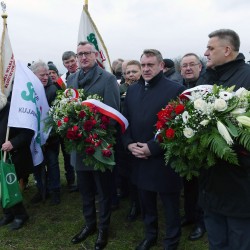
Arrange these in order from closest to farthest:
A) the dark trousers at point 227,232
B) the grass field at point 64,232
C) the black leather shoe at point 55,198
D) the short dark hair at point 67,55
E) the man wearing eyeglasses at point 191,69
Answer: the dark trousers at point 227,232, the grass field at point 64,232, the man wearing eyeglasses at point 191,69, the black leather shoe at point 55,198, the short dark hair at point 67,55

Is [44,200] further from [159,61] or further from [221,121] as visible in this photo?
[221,121]

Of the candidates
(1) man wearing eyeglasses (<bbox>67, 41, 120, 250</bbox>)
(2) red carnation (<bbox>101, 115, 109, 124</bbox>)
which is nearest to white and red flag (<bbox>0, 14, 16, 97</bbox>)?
(1) man wearing eyeglasses (<bbox>67, 41, 120, 250</bbox>)

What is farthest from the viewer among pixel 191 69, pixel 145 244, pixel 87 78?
pixel 191 69

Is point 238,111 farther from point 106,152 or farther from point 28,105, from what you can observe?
point 28,105

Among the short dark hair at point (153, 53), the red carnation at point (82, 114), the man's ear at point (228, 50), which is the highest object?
the short dark hair at point (153, 53)

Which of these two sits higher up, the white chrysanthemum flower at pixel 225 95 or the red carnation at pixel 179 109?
the white chrysanthemum flower at pixel 225 95

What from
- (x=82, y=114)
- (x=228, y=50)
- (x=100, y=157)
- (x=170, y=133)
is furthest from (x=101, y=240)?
(x=228, y=50)

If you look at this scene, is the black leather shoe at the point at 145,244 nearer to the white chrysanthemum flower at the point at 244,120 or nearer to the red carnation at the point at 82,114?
the red carnation at the point at 82,114

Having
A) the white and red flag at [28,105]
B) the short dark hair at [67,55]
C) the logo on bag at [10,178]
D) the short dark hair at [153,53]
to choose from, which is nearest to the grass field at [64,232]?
the logo on bag at [10,178]

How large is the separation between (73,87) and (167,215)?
188cm

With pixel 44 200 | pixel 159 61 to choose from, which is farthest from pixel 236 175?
pixel 44 200

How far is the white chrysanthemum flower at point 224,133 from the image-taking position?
7.84ft

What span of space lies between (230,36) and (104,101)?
165 cm

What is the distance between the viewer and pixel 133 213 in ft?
16.0
